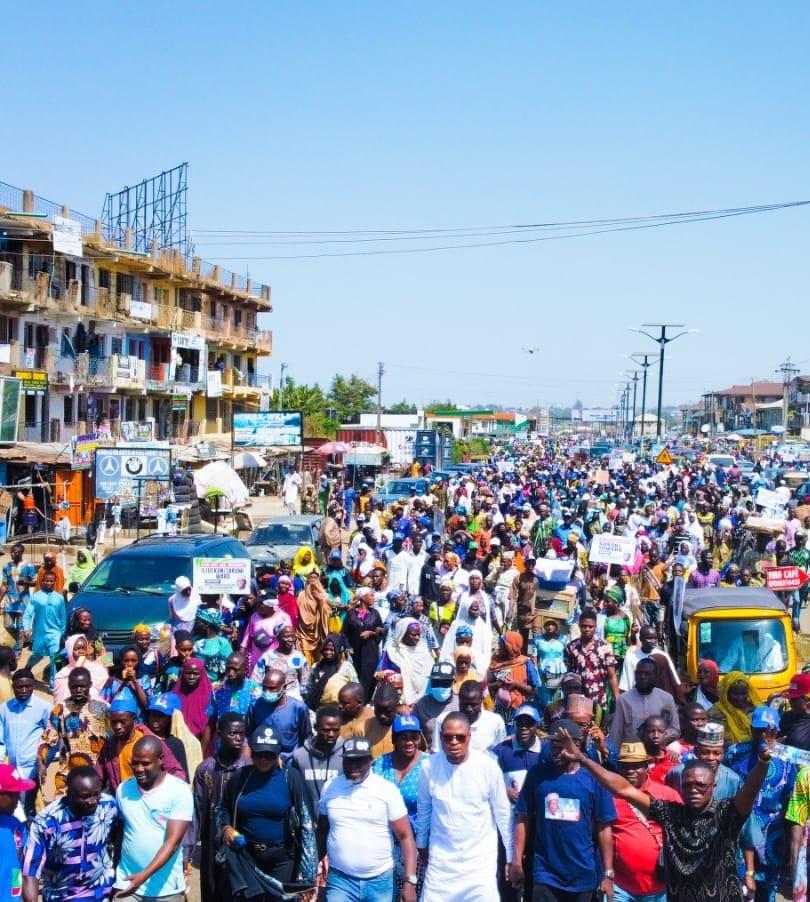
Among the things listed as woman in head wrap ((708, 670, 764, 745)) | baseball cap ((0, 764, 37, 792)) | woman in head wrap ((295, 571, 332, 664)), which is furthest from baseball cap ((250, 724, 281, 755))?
woman in head wrap ((295, 571, 332, 664))

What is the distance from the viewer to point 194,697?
8.74 m

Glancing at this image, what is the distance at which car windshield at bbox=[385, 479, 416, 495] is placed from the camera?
121ft

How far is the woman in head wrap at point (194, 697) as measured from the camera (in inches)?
342

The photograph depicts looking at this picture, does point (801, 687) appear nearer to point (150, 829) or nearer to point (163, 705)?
point (163, 705)

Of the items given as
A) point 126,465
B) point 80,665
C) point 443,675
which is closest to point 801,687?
point 443,675

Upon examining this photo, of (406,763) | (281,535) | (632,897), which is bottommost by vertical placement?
(632,897)

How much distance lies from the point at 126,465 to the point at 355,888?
882 inches

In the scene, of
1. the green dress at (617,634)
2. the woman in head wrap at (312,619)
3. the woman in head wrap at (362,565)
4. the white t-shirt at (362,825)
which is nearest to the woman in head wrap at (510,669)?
the green dress at (617,634)

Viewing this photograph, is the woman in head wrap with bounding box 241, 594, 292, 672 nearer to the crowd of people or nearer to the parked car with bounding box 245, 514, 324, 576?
the crowd of people

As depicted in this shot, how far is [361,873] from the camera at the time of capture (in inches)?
238

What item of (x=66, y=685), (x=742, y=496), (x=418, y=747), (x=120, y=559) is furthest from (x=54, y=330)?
(x=418, y=747)

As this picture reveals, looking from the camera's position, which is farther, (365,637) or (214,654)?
(365,637)

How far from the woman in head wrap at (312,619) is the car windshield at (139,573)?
207cm

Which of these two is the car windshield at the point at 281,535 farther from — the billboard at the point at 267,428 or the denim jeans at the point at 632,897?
the billboard at the point at 267,428
